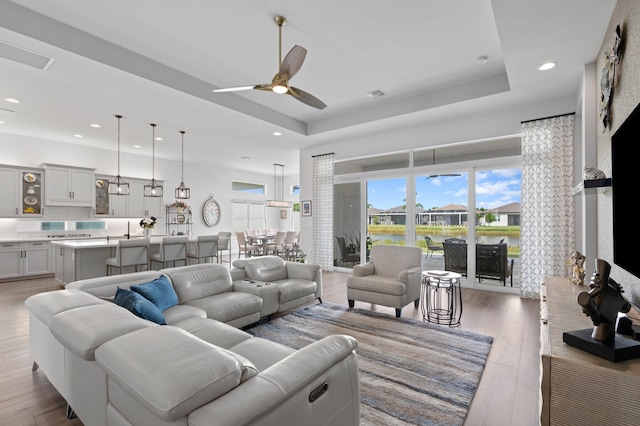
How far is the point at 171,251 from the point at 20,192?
3824 millimetres

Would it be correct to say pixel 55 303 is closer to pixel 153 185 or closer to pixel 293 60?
pixel 293 60

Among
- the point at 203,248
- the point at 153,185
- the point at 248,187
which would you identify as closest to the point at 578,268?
the point at 203,248

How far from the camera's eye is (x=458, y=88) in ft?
15.7

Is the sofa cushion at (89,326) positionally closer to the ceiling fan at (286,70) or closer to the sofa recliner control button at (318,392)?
A: the sofa recliner control button at (318,392)

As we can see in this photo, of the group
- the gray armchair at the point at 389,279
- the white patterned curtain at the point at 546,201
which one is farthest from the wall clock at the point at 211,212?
the white patterned curtain at the point at 546,201

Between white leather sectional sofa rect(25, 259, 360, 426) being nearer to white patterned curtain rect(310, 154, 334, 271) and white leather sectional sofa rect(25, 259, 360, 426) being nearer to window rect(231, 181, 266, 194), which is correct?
white patterned curtain rect(310, 154, 334, 271)

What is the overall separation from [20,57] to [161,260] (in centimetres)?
356

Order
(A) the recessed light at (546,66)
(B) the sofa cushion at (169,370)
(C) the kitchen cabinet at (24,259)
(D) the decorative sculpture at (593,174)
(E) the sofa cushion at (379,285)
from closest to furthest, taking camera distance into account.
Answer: (B) the sofa cushion at (169,370) < (D) the decorative sculpture at (593,174) < (A) the recessed light at (546,66) < (E) the sofa cushion at (379,285) < (C) the kitchen cabinet at (24,259)

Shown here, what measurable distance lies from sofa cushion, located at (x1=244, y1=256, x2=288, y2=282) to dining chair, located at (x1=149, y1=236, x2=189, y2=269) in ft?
8.06

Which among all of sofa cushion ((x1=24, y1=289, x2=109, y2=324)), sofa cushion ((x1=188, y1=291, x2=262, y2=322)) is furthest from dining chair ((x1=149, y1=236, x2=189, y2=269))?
sofa cushion ((x1=24, y1=289, x2=109, y2=324))

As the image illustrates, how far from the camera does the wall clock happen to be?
10156 millimetres

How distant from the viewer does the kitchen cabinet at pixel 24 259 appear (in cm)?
616

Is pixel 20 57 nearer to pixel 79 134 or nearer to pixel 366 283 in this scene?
pixel 79 134

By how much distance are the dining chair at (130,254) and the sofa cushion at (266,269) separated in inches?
98.8
